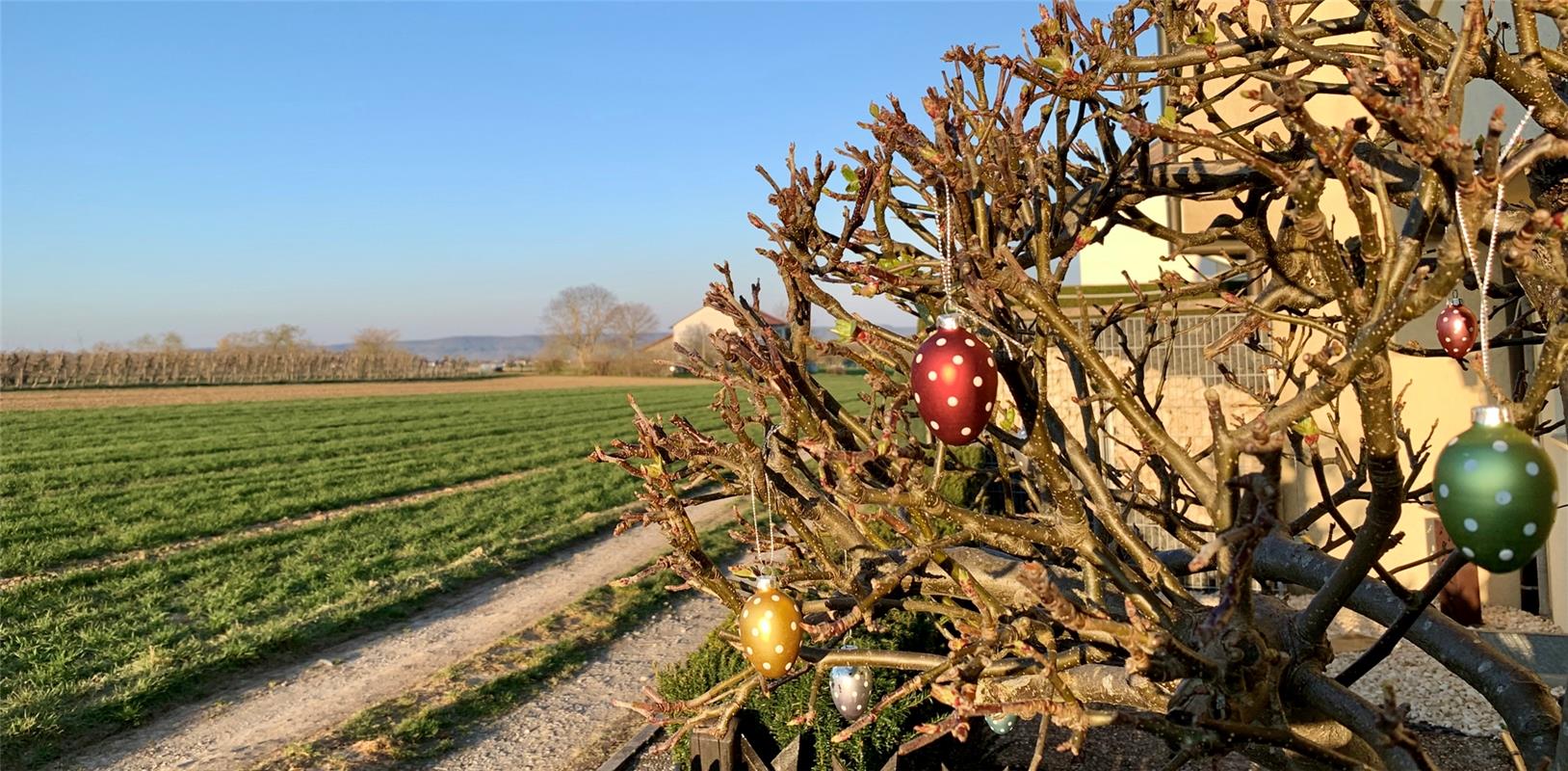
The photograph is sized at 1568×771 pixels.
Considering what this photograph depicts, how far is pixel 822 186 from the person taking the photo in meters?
3.07

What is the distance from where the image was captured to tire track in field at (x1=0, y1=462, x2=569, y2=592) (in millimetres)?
9492

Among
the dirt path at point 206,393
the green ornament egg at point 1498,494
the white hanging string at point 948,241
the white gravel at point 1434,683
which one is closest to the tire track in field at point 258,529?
the white hanging string at point 948,241

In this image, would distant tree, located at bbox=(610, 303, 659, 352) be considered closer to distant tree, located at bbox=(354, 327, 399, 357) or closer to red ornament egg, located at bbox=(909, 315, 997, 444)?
distant tree, located at bbox=(354, 327, 399, 357)

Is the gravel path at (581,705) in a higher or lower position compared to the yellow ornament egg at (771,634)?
lower

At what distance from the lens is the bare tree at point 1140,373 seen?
1558mm

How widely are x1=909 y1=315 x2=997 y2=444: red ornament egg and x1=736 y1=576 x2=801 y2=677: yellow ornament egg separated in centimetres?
72

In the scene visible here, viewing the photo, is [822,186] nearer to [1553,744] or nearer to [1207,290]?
[1207,290]

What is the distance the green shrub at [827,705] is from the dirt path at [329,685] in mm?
1529

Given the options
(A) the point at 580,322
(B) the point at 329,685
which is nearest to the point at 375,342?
(A) the point at 580,322

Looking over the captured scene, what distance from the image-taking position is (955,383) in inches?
82.6

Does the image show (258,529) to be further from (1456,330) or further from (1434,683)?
(1456,330)

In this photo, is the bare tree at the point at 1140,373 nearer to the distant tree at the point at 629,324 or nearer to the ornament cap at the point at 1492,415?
the ornament cap at the point at 1492,415

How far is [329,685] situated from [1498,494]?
24.7 ft

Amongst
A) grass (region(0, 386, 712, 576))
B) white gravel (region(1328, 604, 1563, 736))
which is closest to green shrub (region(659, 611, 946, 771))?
white gravel (region(1328, 604, 1563, 736))
